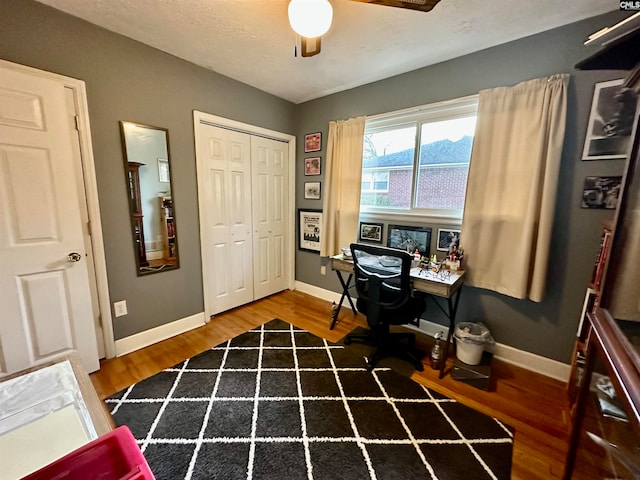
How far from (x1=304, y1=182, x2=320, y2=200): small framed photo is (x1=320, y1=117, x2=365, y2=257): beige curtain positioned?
6.5 inches

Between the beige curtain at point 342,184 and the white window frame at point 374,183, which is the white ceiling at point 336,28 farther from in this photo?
the white window frame at point 374,183

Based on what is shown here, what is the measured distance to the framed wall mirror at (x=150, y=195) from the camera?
210 cm

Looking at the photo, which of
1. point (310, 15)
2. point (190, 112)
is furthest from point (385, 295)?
point (190, 112)

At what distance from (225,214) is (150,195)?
75 cm

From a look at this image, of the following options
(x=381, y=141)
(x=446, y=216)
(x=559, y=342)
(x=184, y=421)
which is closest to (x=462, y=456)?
(x=559, y=342)

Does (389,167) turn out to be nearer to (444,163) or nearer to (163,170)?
(444,163)

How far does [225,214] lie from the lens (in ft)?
9.31

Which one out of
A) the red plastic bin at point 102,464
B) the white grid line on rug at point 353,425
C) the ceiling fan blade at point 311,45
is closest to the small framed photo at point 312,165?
the ceiling fan blade at point 311,45

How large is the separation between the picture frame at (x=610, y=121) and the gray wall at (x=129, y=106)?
2.91m

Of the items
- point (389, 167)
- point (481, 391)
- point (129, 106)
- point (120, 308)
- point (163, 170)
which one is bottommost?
point (481, 391)

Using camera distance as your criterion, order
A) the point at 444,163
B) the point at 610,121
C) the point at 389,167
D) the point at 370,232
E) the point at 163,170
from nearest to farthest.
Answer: the point at 610,121, the point at 163,170, the point at 444,163, the point at 389,167, the point at 370,232

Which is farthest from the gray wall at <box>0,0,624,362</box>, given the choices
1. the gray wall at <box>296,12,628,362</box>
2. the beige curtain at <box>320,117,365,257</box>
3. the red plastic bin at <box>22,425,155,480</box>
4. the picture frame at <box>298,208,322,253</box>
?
the red plastic bin at <box>22,425,155,480</box>

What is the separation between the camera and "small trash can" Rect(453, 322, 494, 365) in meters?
2.01

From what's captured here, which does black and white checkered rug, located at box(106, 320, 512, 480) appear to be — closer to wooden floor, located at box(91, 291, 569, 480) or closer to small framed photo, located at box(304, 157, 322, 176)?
wooden floor, located at box(91, 291, 569, 480)
